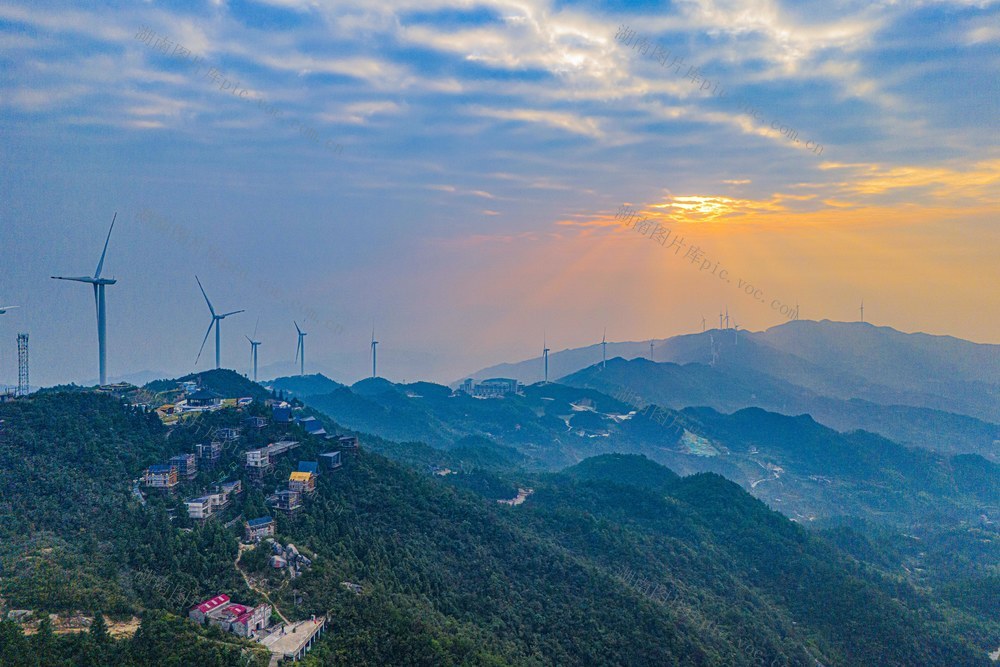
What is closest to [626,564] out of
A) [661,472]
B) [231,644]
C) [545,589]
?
[545,589]

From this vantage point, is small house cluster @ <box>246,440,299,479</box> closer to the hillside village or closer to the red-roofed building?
the hillside village

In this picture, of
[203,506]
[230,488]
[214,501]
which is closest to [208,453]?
[230,488]

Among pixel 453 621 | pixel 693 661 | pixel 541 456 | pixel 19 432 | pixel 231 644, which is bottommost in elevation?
pixel 541 456

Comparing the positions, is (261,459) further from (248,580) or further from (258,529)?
(248,580)

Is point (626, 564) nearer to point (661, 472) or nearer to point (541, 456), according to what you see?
point (661, 472)

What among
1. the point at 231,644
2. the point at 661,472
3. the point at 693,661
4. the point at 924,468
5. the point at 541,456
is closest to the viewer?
the point at 231,644

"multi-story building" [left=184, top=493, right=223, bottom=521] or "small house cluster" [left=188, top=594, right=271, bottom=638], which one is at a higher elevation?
"multi-story building" [left=184, top=493, right=223, bottom=521]

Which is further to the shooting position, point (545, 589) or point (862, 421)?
point (862, 421)

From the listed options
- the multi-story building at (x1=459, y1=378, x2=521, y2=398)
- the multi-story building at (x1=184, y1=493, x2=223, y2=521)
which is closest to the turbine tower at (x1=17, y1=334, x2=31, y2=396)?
the multi-story building at (x1=184, y1=493, x2=223, y2=521)
